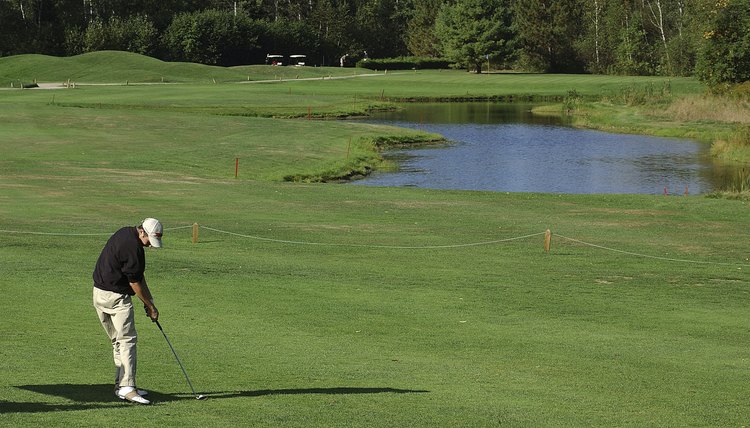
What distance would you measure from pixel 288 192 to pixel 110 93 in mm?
65315

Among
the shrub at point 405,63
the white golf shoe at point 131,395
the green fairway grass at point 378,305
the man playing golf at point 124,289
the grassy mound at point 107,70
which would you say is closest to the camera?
the man playing golf at point 124,289

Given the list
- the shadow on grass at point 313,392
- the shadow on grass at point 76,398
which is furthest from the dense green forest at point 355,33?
the shadow on grass at point 76,398

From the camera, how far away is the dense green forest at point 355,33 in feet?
504

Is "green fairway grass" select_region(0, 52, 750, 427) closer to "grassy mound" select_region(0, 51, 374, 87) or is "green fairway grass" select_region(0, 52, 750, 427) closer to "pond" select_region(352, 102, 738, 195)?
"pond" select_region(352, 102, 738, 195)

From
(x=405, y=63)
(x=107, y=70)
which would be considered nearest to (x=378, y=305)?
(x=107, y=70)

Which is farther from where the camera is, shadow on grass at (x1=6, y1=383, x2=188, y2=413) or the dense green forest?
the dense green forest

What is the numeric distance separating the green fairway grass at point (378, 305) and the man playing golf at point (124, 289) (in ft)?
1.63

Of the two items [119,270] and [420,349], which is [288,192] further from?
[119,270]

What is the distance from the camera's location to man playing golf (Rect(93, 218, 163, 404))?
542 inches

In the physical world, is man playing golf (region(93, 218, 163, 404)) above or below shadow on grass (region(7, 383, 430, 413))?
above

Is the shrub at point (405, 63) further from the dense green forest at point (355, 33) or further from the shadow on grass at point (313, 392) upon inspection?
the shadow on grass at point (313, 392)

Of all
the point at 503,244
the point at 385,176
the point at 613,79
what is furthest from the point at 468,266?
the point at 613,79

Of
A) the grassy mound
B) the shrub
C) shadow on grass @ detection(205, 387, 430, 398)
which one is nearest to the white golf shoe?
shadow on grass @ detection(205, 387, 430, 398)

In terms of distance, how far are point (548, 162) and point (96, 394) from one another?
2212 inches
